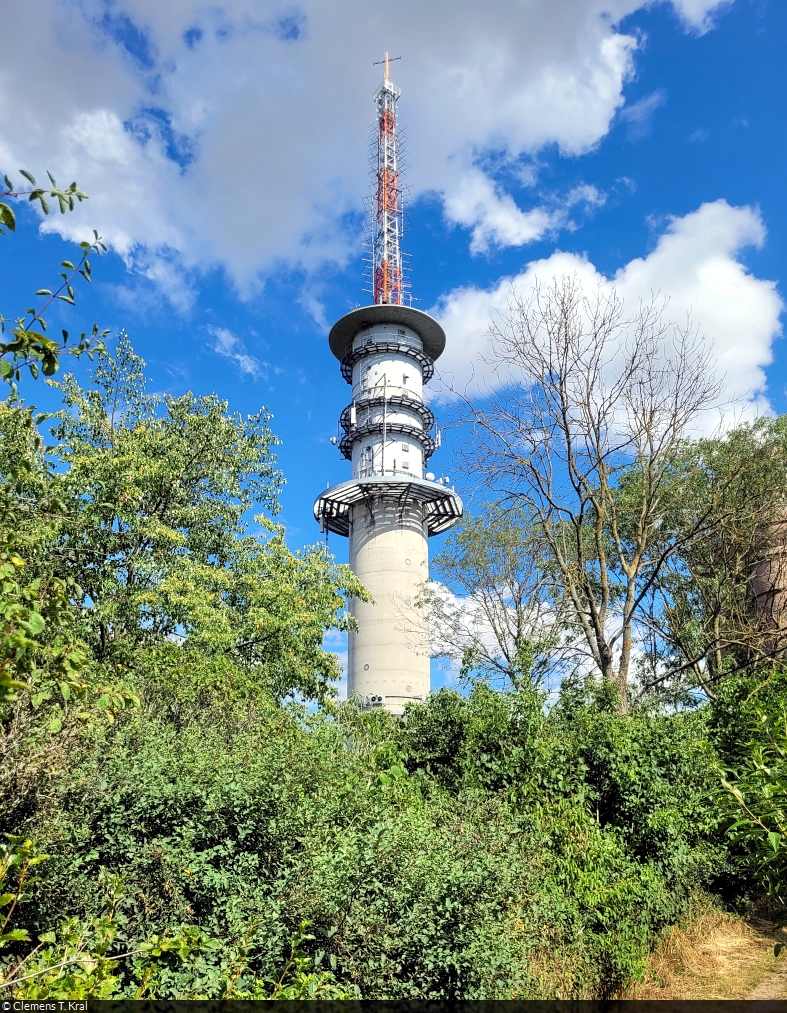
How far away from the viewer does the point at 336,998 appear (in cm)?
400

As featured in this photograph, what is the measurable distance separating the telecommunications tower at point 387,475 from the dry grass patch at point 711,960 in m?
17.9

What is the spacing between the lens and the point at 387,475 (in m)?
31.1

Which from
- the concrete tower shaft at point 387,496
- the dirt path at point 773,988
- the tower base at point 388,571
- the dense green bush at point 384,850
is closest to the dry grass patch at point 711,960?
the dirt path at point 773,988

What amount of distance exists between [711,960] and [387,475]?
2440 centimetres

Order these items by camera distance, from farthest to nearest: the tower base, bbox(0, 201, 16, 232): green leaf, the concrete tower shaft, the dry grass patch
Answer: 1. the concrete tower shaft
2. the tower base
3. the dry grass patch
4. bbox(0, 201, 16, 232): green leaf

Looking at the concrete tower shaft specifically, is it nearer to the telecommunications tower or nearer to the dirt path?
the telecommunications tower

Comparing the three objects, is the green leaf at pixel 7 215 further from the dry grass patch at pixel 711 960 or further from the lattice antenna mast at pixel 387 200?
the lattice antenna mast at pixel 387 200

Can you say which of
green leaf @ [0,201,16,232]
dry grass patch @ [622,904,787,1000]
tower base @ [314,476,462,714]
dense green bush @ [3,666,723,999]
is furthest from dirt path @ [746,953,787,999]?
tower base @ [314,476,462,714]

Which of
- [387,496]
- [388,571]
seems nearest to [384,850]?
[388,571]

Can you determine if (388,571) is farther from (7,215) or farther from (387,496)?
(7,215)

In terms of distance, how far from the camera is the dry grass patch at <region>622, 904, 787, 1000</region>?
710 centimetres

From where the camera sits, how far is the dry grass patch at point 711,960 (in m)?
7.10

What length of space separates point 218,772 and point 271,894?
3.71 feet

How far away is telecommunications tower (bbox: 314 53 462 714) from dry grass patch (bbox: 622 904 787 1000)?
58.8ft
